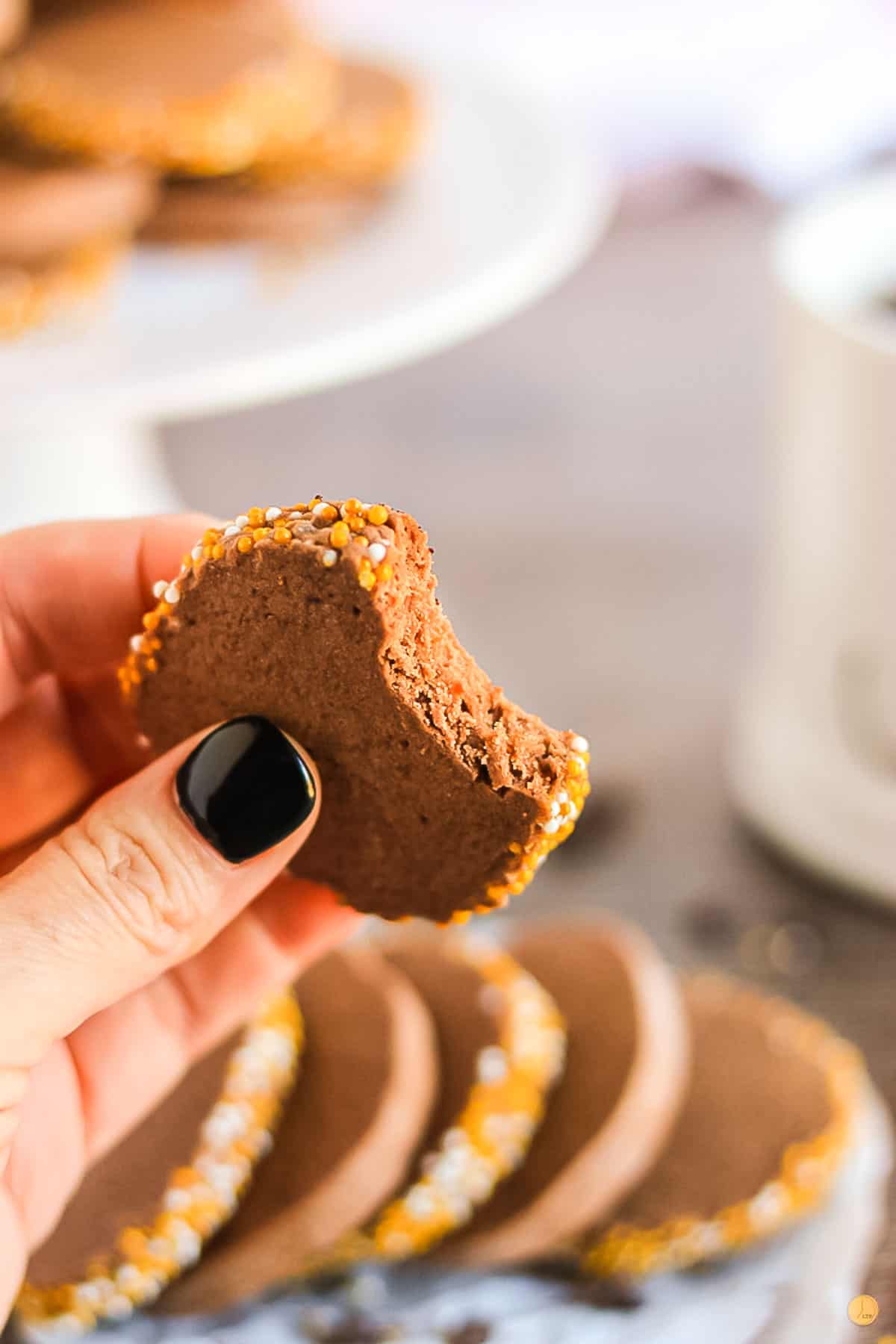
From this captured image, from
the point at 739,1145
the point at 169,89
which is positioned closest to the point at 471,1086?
the point at 739,1145

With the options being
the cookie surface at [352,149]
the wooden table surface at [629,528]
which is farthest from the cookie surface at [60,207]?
the wooden table surface at [629,528]

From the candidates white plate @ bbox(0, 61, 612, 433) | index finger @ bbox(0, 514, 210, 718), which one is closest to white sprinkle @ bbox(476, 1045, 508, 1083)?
index finger @ bbox(0, 514, 210, 718)

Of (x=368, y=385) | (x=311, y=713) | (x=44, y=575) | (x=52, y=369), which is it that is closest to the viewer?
(x=311, y=713)

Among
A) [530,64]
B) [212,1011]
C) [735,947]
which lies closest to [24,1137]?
[212,1011]

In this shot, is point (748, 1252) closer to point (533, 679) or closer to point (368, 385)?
point (533, 679)

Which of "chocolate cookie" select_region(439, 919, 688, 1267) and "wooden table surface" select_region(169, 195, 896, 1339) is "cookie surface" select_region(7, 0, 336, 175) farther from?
"chocolate cookie" select_region(439, 919, 688, 1267)

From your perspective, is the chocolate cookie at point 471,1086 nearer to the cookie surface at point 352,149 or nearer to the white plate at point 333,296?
the white plate at point 333,296
